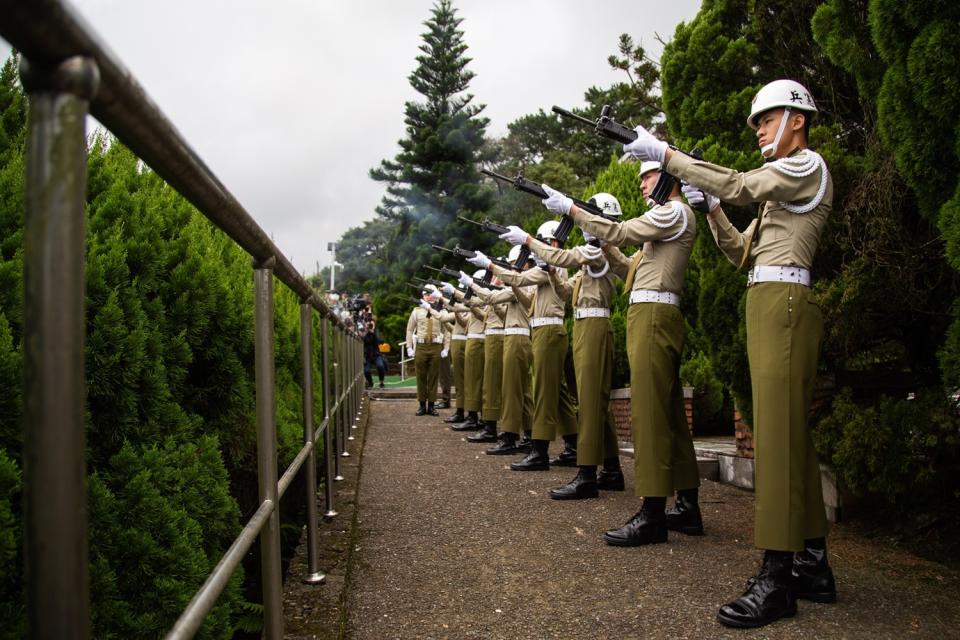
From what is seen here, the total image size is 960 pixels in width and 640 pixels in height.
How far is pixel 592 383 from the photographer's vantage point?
5621mm

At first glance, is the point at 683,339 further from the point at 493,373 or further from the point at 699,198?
the point at 493,373

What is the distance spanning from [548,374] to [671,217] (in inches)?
112

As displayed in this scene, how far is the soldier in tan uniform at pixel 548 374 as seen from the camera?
22.9 feet

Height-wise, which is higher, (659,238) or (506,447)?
(659,238)

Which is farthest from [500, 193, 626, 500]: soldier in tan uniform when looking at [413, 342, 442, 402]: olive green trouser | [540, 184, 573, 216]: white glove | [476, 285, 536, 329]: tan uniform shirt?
[413, 342, 442, 402]: olive green trouser

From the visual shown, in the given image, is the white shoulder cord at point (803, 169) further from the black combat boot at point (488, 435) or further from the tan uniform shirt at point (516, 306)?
the black combat boot at point (488, 435)

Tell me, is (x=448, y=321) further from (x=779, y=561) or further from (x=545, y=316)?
(x=779, y=561)

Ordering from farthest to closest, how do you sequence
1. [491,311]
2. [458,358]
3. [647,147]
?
[458,358], [491,311], [647,147]

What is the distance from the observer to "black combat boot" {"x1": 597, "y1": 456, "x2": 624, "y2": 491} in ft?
19.5

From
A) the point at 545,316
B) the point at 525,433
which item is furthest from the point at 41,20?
the point at 525,433

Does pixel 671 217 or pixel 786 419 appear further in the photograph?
pixel 671 217

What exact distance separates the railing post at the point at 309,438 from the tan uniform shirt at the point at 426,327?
1069 cm

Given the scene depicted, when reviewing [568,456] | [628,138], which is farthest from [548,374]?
[628,138]

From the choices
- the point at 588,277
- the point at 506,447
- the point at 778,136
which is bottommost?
the point at 506,447
